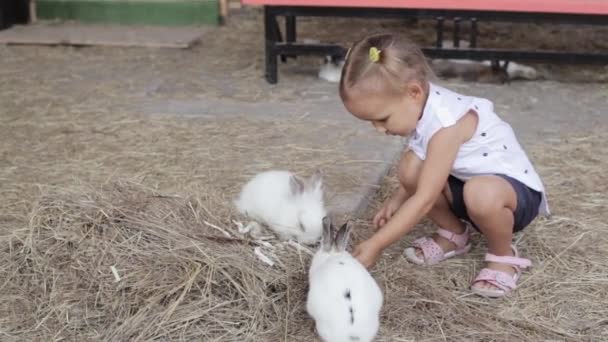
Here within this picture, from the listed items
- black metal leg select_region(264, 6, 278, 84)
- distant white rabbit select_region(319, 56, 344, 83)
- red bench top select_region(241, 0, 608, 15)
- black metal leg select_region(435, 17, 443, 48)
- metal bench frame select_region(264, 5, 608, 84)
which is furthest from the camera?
distant white rabbit select_region(319, 56, 344, 83)

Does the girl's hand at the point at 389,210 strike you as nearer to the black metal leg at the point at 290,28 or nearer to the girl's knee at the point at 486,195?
the girl's knee at the point at 486,195

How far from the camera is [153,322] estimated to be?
2.38 m

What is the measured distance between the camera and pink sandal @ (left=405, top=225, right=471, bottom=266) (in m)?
2.86

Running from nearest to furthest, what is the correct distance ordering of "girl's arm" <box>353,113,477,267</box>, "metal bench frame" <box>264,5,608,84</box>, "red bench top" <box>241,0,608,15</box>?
"girl's arm" <box>353,113,477,267</box> → "red bench top" <box>241,0,608,15</box> → "metal bench frame" <box>264,5,608,84</box>

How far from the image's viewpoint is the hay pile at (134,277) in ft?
7.89

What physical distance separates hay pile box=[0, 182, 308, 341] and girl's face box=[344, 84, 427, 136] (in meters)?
0.53

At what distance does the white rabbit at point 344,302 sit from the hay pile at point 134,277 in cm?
26

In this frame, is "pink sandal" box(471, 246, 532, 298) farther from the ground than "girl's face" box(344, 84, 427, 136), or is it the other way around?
"girl's face" box(344, 84, 427, 136)

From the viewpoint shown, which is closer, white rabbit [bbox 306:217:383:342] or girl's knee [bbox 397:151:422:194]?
white rabbit [bbox 306:217:383:342]

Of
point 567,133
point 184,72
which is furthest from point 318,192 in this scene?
point 184,72

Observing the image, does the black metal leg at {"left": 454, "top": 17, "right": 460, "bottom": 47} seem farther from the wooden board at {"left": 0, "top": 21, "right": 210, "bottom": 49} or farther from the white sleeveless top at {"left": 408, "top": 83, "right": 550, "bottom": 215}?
the white sleeveless top at {"left": 408, "top": 83, "right": 550, "bottom": 215}

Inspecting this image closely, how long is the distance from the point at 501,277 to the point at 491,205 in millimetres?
260

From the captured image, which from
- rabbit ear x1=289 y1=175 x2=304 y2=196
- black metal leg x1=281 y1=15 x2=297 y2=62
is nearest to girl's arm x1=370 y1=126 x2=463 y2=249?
rabbit ear x1=289 y1=175 x2=304 y2=196

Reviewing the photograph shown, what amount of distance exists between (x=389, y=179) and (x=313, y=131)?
0.85 metres
